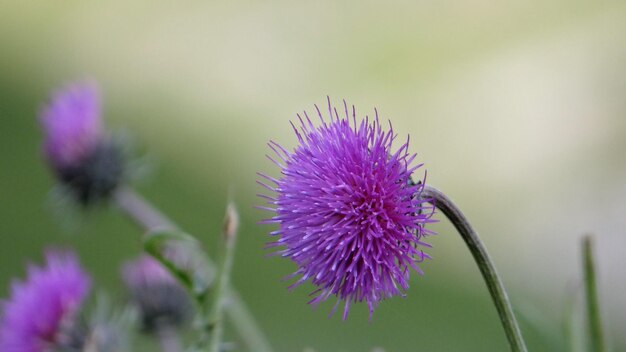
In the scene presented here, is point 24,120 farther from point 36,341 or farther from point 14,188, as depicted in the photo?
point 36,341

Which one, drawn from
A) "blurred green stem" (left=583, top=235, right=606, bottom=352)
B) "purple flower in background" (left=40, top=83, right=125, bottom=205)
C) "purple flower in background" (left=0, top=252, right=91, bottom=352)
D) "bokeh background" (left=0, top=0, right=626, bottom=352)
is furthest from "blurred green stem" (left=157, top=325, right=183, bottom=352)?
"bokeh background" (left=0, top=0, right=626, bottom=352)

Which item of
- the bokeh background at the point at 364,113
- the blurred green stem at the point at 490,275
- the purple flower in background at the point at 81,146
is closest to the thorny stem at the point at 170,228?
the purple flower in background at the point at 81,146

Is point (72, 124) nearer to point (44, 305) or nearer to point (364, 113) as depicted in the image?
point (44, 305)

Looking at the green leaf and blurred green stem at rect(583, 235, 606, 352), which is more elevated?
the green leaf

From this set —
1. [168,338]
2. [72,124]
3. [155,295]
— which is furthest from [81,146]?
[168,338]

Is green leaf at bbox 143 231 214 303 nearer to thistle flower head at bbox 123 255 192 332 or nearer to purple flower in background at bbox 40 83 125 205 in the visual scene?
thistle flower head at bbox 123 255 192 332

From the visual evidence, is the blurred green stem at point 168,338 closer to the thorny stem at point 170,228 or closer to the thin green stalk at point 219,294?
the thorny stem at point 170,228
